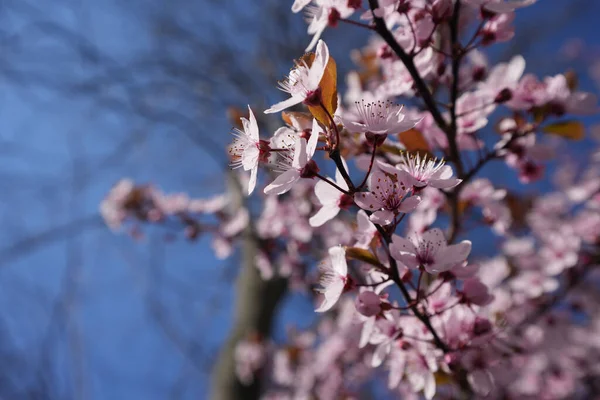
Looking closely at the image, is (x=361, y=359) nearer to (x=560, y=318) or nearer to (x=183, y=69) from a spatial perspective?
(x=560, y=318)

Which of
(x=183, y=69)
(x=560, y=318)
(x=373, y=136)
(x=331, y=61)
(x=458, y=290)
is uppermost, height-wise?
(x=183, y=69)

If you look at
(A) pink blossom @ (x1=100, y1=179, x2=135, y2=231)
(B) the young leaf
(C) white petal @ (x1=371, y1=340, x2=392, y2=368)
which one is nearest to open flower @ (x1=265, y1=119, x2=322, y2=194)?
(C) white petal @ (x1=371, y1=340, x2=392, y2=368)

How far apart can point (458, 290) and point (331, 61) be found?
1.58 ft

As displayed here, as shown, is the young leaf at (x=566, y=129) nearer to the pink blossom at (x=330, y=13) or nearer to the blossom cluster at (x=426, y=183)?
the blossom cluster at (x=426, y=183)

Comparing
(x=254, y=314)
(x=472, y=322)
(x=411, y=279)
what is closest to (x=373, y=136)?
(x=411, y=279)

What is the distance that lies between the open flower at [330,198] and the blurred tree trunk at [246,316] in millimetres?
1885

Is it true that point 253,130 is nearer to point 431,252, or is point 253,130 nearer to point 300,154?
point 300,154

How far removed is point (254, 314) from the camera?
9.52 ft

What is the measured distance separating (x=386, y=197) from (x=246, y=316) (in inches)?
96.1

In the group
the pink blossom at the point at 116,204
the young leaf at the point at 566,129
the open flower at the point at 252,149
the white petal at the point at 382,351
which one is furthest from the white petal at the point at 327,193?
the pink blossom at the point at 116,204

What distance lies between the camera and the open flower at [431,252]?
0.70 meters

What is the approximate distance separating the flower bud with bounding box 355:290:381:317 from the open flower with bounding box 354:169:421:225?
16 centimetres

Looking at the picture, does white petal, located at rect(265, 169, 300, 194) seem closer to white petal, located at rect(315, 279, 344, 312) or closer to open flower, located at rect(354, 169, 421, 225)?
open flower, located at rect(354, 169, 421, 225)

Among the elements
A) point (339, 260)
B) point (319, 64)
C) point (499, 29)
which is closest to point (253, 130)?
point (319, 64)
